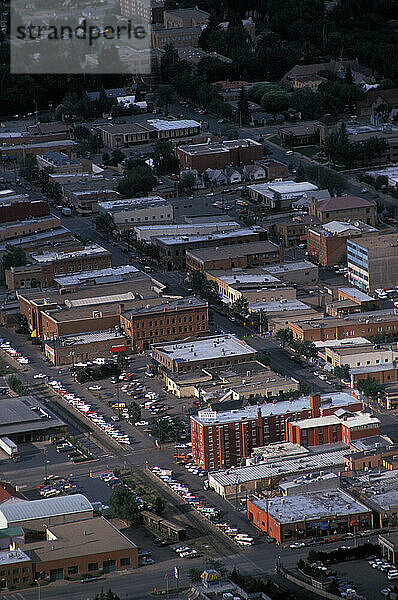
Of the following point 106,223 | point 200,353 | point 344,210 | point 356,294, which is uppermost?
point 344,210

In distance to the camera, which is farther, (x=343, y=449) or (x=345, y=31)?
(x=345, y=31)

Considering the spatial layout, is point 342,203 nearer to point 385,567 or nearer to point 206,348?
point 206,348

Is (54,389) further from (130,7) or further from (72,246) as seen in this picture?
(130,7)

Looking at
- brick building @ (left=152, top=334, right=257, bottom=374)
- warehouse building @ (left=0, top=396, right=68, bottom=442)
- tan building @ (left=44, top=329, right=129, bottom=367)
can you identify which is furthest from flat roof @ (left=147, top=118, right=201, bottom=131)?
warehouse building @ (left=0, top=396, right=68, bottom=442)

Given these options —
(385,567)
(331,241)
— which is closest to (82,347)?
(331,241)

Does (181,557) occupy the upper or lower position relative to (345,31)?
lower

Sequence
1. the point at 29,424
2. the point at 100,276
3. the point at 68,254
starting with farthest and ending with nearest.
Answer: the point at 68,254
the point at 100,276
the point at 29,424

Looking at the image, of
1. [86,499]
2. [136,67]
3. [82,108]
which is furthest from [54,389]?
[136,67]
